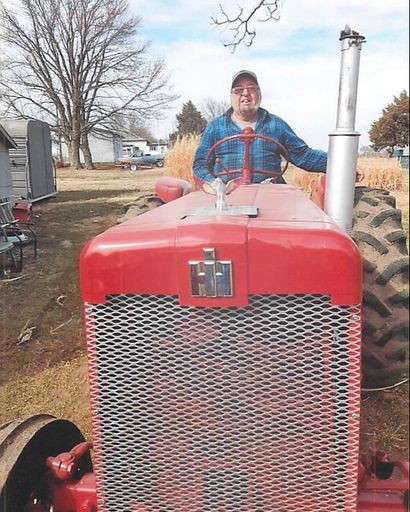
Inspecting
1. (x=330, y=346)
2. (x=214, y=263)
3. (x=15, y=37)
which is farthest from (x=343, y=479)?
(x=15, y=37)

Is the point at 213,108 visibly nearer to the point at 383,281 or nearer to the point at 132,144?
the point at 132,144

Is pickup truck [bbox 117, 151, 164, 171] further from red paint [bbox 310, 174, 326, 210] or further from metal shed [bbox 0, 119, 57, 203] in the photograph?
red paint [bbox 310, 174, 326, 210]

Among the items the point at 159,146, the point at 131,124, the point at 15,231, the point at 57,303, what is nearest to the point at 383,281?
the point at 159,146

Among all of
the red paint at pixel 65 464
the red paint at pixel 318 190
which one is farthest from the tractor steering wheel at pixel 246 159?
the red paint at pixel 65 464

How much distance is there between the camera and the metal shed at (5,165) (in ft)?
4.95

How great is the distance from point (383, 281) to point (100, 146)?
39.8 inches

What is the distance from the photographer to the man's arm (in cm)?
177

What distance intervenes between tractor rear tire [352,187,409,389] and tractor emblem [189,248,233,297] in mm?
940

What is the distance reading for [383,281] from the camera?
184cm

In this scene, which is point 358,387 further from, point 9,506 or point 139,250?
point 9,506

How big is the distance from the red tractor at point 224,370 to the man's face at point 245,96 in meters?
0.38

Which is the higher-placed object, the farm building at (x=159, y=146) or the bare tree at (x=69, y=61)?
the bare tree at (x=69, y=61)

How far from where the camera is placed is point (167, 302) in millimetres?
1094

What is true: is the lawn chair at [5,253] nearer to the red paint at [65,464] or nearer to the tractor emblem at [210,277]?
the red paint at [65,464]
